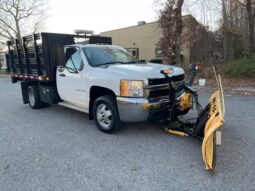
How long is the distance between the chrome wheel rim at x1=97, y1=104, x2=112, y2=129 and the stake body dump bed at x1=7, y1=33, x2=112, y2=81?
2.10 meters

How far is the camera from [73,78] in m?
5.27

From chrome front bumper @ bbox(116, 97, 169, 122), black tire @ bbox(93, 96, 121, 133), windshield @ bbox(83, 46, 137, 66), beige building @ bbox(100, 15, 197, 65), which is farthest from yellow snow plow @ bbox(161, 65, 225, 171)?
beige building @ bbox(100, 15, 197, 65)

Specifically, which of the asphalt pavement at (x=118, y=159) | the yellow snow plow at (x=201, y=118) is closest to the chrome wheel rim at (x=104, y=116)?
the asphalt pavement at (x=118, y=159)

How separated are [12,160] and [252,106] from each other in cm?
663

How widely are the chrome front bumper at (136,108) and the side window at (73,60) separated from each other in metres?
1.59

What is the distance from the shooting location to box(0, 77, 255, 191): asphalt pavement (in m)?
2.82

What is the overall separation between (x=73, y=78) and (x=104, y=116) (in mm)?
1387

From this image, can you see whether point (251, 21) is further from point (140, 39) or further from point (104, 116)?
point (140, 39)

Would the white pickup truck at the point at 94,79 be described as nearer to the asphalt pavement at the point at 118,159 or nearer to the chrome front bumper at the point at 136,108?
the chrome front bumper at the point at 136,108

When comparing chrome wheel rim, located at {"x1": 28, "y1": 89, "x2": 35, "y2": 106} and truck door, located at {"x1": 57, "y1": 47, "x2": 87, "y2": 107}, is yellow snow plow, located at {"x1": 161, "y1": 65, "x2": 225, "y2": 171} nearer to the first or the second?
truck door, located at {"x1": 57, "y1": 47, "x2": 87, "y2": 107}

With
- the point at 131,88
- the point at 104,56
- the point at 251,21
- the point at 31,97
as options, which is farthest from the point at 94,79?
the point at 251,21

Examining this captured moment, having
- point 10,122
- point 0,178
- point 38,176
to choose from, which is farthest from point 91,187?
point 10,122

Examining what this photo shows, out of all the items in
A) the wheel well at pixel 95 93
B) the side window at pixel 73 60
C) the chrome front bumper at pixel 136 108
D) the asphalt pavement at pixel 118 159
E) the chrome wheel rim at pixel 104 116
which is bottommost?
the asphalt pavement at pixel 118 159

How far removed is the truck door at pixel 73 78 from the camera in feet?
16.6
